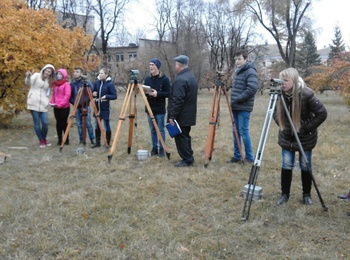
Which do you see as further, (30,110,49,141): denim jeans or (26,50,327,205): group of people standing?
(30,110,49,141): denim jeans

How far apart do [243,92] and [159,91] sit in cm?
158

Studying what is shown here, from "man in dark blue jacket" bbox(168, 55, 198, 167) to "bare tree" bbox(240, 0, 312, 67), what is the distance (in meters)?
28.8

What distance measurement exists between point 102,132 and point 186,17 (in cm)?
3754

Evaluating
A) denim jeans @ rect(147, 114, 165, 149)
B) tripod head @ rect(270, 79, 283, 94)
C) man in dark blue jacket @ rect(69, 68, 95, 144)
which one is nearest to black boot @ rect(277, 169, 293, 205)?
tripod head @ rect(270, 79, 283, 94)

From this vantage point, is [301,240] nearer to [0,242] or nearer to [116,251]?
[116,251]

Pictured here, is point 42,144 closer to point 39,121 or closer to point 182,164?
point 39,121

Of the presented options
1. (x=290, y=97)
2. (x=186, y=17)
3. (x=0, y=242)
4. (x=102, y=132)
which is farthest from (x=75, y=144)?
(x=186, y=17)

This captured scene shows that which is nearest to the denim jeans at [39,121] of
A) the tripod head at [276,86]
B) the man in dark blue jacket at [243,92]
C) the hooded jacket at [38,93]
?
the hooded jacket at [38,93]

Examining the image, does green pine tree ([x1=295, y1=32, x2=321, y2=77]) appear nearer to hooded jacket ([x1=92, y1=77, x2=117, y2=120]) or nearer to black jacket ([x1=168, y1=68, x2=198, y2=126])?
hooded jacket ([x1=92, y1=77, x2=117, y2=120])

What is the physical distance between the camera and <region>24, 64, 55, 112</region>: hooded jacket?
789 centimetres

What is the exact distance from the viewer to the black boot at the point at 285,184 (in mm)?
4427

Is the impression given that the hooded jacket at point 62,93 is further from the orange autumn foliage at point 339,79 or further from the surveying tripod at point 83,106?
the orange autumn foliage at point 339,79

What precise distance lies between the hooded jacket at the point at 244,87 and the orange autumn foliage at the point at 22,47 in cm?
591

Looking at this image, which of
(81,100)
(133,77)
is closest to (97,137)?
(81,100)
